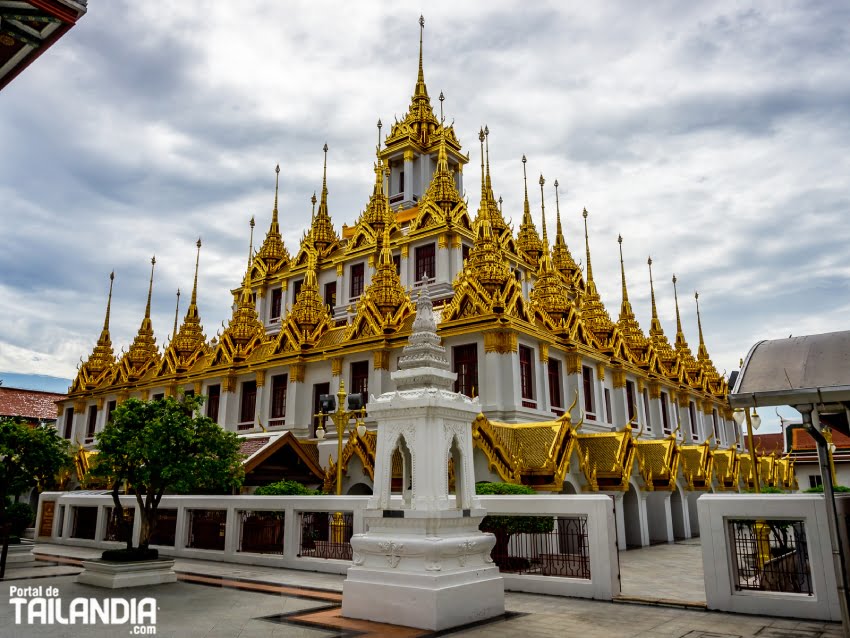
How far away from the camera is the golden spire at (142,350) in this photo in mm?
35719

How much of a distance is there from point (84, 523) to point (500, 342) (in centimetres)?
1573

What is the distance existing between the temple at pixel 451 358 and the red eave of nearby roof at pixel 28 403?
30.3 ft

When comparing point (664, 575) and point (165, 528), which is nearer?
point (664, 575)

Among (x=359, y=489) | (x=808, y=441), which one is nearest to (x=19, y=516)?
(x=359, y=489)

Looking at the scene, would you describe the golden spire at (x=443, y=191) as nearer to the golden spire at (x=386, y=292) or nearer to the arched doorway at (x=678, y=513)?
the golden spire at (x=386, y=292)

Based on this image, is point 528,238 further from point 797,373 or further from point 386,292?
point 797,373

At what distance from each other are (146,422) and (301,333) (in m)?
14.2

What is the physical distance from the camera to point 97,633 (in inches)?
344

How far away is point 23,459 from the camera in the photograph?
16.4 metres

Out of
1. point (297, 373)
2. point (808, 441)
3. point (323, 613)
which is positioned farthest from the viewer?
point (808, 441)

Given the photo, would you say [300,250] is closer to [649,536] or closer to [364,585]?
[649,536]

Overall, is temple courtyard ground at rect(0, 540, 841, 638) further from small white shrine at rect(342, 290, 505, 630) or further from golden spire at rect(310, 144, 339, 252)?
golden spire at rect(310, 144, 339, 252)

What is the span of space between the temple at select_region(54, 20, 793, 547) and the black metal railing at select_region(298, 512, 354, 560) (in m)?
3.25

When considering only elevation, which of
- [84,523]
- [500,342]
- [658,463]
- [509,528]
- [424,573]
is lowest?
[84,523]
